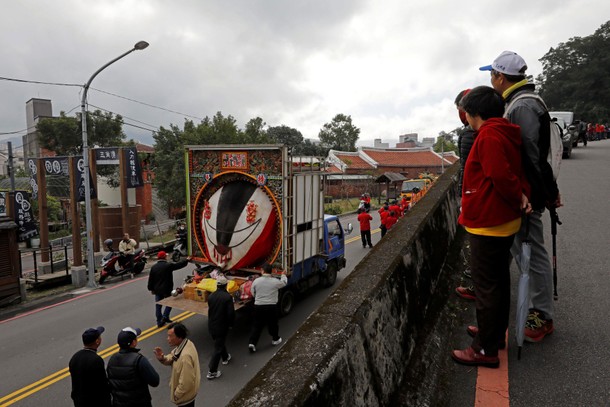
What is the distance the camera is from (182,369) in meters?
4.80

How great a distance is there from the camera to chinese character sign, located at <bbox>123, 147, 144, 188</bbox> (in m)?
16.9

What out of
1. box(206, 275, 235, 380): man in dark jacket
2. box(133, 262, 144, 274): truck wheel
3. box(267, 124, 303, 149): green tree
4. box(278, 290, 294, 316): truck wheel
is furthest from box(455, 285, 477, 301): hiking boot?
box(267, 124, 303, 149): green tree

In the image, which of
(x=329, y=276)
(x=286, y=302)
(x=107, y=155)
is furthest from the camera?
(x=107, y=155)

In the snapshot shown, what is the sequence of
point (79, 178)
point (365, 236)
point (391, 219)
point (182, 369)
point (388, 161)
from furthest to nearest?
point (388, 161) → point (365, 236) → point (79, 178) → point (391, 219) → point (182, 369)

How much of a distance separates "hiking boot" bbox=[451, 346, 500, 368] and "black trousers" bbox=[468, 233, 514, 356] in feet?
0.12

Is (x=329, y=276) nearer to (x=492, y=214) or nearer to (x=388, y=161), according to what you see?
(x=492, y=214)

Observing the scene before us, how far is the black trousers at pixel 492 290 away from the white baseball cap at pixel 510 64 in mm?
1295

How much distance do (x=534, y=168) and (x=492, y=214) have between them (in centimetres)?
53

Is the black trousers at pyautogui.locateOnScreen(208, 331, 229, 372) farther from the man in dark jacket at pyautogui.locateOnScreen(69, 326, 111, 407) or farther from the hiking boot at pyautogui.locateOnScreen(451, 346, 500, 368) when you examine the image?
the hiking boot at pyautogui.locateOnScreen(451, 346, 500, 368)

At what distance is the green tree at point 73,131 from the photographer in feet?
108

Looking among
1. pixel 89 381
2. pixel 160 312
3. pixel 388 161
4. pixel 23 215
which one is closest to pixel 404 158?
pixel 388 161

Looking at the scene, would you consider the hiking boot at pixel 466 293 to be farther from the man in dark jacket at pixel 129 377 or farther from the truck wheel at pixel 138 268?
the truck wheel at pixel 138 268

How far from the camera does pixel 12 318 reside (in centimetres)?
1105

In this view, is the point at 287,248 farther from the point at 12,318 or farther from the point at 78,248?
the point at 78,248
